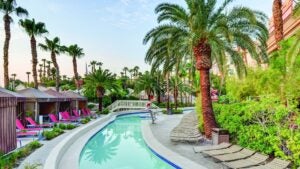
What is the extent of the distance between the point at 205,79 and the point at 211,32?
2.32m

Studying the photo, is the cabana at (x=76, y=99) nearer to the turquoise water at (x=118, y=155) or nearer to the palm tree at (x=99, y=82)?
the palm tree at (x=99, y=82)

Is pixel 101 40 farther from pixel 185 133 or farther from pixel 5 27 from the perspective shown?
pixel 185 133

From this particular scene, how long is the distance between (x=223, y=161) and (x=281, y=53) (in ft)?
23.9

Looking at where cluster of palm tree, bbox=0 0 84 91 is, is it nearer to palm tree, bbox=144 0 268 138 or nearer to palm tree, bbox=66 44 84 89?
palm tree, bbox=66 44 84 89

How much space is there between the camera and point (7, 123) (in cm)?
1046

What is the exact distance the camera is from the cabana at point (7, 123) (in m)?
9.94

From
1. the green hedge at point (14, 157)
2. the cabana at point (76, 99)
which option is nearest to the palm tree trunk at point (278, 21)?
the green hedge at point (14, 157)

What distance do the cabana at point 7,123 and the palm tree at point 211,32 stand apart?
8.13 m

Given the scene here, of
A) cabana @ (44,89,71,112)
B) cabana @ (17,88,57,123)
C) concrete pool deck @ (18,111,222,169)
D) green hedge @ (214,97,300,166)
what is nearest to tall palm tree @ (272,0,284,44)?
green hedge @ (214,97,300,166)

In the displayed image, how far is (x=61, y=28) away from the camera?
31.0 metres

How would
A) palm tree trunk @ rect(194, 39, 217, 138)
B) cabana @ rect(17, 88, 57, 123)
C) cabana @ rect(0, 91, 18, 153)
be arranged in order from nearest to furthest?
1. cabana @ rect(0, 91, 18, 153)
2. palm tree trunk @ rect(194, 39, 217, 138)
3. cabana @ rect(17, 88, 57, 123)

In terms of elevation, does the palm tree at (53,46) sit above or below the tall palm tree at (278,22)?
above

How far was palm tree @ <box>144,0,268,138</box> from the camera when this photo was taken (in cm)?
1414

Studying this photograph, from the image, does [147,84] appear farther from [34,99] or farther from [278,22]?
[278,22]
